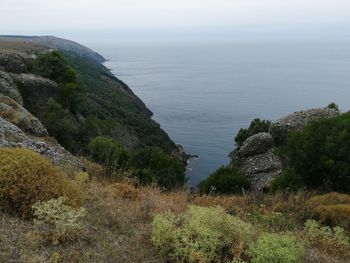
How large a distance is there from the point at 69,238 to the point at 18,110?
17.3 meters

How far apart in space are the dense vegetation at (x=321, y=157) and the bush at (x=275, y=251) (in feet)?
44.4

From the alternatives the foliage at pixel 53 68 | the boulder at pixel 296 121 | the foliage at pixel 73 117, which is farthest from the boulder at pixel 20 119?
the foliage at pixel 53 68

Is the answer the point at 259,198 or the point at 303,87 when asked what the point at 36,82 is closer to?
the point at 259,198

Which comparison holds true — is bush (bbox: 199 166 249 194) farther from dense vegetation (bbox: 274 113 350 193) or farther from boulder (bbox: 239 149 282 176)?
dense vegetation (bbox: 274 113 350 193)

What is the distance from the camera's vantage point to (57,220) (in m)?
Result: 6.34

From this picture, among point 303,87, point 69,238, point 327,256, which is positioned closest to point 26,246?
point 69,238

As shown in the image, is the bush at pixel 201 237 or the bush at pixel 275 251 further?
the bush at pixel 201 237

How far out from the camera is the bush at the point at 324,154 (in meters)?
18.5

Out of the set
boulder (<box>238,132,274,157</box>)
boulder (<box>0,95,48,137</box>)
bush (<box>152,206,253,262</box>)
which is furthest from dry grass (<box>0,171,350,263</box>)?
boulder (<box>238,132,274,157</box>)

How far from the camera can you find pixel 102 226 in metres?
6.84

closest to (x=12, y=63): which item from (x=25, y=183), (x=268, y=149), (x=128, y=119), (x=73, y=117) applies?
(x=73, y=117)

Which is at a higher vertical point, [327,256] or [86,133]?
[327,256]

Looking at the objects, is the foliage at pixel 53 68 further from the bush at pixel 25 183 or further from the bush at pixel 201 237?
the bush at pixel 201 237

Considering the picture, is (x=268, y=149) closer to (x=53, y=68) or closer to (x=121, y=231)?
(x=121, y=231)
